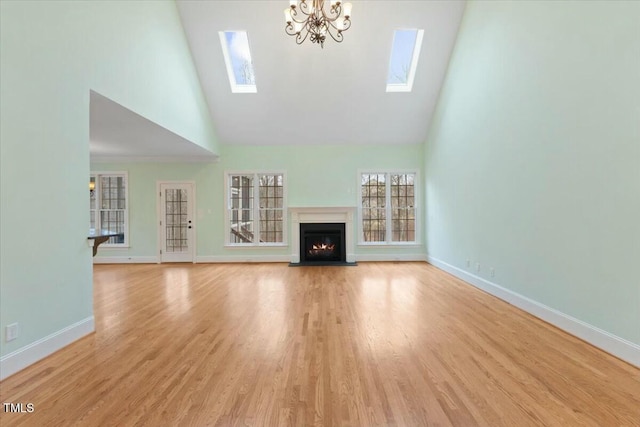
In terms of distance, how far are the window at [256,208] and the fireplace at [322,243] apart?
2.03ft

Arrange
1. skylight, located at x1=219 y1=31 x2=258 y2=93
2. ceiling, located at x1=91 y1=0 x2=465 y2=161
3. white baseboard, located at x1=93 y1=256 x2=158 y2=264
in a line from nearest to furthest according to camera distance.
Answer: ceiling, located at x1=91 y1=0 x2=465 y2=161 → skylight, located at x1=219 y1=31 x2=258 y2=93 → white baseboard, located at x1=93 y1=256 x2=158 y2=264

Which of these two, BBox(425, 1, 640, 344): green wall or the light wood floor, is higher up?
BBox(425, 1, 640, 344): green wall

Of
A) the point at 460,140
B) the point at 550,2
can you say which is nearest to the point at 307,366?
the point at 550,2

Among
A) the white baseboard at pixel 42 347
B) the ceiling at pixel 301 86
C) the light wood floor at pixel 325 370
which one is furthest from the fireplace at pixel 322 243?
the white baseboard at pixel 42 347

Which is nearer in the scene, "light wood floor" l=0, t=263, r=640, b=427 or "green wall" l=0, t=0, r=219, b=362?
"light wood floor" l=0, t=263, r=640, b=427

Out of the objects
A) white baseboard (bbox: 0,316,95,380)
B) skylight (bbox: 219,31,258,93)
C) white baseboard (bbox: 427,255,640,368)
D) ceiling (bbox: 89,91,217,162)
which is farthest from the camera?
skylight (bbox: 219,31,258,93)

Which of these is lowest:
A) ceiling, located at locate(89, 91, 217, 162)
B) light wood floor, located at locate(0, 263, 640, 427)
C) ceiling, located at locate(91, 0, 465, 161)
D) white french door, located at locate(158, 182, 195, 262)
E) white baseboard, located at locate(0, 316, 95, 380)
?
light wood floor, located at locate(0, 263, 640, 427)

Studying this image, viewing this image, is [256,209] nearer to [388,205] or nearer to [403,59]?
[388,205]

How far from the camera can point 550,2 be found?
11.5ft

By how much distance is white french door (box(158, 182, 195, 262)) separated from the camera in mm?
7949

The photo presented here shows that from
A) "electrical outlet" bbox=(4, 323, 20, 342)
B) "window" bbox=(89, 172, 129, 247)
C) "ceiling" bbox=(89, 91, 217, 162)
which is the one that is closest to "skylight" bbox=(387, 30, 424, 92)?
"ceiling" bbox=(89, 91, 217, 162)

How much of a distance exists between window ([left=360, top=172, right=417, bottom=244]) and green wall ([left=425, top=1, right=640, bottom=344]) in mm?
2372

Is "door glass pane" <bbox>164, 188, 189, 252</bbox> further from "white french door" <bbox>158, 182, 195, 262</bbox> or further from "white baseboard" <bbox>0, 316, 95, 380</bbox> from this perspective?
"white baseboard" <bbox>0, 316, 95, 380</bbox>

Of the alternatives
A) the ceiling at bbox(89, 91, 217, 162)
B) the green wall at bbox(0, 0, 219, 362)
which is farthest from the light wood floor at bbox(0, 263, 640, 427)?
the ceiling at bbox(89, 91, 217, 162)
